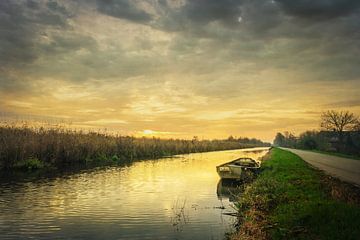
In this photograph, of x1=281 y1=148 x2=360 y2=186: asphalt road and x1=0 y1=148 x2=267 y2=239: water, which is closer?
x1=0 y1=148 x2=267 y2=239: water

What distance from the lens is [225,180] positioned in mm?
25938

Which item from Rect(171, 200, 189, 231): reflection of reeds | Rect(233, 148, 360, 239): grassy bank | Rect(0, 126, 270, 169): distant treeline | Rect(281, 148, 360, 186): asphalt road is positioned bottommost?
Rect(171, 200, 189, 231): reflection of reeds

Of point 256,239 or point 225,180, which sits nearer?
point 256,239

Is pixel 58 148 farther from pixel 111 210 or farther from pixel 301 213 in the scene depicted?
pixel 301 213

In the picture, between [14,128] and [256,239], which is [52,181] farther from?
[256,239]

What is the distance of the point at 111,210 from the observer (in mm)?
15602

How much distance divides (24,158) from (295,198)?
2530cm

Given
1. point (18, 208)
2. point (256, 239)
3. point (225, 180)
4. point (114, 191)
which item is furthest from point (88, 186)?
point (256, 239)

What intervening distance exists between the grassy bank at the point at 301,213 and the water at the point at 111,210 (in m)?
1.35

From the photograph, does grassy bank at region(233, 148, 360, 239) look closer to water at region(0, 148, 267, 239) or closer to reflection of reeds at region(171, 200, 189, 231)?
water at region(0, 148, 267, 239)

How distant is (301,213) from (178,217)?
5258 mm

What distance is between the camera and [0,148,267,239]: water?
39.7ft

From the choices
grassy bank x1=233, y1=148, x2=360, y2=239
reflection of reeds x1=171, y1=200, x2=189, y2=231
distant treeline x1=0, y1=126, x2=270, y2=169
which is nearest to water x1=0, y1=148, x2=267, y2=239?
reflection of reeds x1=171, y1=200, x2=189, y2=231

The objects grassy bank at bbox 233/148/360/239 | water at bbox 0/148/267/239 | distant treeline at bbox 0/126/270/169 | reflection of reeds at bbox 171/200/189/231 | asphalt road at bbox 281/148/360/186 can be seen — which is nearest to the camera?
grassy bank at bbox 233/148/360/239
